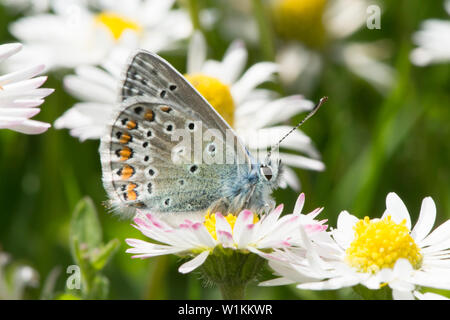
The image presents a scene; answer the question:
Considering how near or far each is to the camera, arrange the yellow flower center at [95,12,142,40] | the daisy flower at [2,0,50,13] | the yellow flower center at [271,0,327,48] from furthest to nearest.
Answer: the yellow flower center at [271,0,327,48] < the daisy flower at [2,0,50,13] < the yellow flower center at [95,12,142,40]

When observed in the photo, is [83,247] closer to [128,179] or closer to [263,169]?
[128,179]

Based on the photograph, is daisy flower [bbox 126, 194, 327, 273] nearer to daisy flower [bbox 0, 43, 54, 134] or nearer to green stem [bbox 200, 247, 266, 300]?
green stem [bbox 200, 247, 266, 300]

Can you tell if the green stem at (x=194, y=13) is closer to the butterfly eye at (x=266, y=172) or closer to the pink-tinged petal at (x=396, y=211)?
the butterfly eye at (x=266, y=172)

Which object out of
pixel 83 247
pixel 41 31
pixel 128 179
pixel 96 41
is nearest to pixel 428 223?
pixel 128 179

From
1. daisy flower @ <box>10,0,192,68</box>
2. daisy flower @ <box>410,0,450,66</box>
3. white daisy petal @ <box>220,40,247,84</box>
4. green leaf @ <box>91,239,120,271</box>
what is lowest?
green leaf @ <box>91,239,120,271</box>

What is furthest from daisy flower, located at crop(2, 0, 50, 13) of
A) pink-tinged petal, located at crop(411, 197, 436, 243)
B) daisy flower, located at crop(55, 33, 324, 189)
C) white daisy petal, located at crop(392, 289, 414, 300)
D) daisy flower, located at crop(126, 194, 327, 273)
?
white daisy petal, located at crop(392, 289, 414, 300)

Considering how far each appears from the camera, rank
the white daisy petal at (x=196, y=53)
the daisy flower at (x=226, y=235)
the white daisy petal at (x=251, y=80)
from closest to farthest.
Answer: the daisy flower at (x=226, y=235), the white daisy petal at (x=251, y=80), the white daisy petal at (x=196, y=53)

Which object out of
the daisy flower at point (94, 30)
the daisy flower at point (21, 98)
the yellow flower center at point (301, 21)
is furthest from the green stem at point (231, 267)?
the yellow flower center at point (301, 21)
